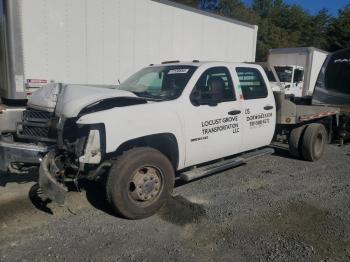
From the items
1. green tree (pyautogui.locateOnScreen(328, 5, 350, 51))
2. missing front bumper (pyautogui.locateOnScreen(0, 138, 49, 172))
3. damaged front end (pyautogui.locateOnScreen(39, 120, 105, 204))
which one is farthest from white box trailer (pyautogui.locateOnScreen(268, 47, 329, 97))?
green tree (pyautogui.locateOnScreen(328, 5, 350, 51))

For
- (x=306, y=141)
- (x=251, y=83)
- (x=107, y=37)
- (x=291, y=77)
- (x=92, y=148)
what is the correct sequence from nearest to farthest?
(x=92, y=148), (x=251, y=83), (x=306, y=141), (x=107, y=37), (x=291, y=77)

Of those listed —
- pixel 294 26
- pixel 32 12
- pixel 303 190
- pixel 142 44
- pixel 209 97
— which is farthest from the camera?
pixel 294 26

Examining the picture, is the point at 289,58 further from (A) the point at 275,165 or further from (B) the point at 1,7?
(B) the point at 1,7

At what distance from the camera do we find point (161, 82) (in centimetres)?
537

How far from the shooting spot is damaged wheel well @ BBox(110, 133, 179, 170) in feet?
14.9

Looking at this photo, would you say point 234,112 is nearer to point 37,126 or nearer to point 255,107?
point 255,107

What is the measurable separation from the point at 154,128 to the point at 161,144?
47cm

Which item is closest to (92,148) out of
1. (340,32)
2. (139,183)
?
(139,183)

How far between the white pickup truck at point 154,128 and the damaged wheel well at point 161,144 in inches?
0.5

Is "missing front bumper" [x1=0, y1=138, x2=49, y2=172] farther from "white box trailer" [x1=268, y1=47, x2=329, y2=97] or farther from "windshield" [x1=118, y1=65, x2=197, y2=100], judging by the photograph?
"white box trailer" [x1=268, y1=47, x2=329, y2=97]

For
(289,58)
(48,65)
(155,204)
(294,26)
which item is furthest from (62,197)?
(294,26)

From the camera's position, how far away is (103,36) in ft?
23.5

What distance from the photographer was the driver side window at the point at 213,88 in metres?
4.97

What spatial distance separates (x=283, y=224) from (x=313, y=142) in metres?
3.33
